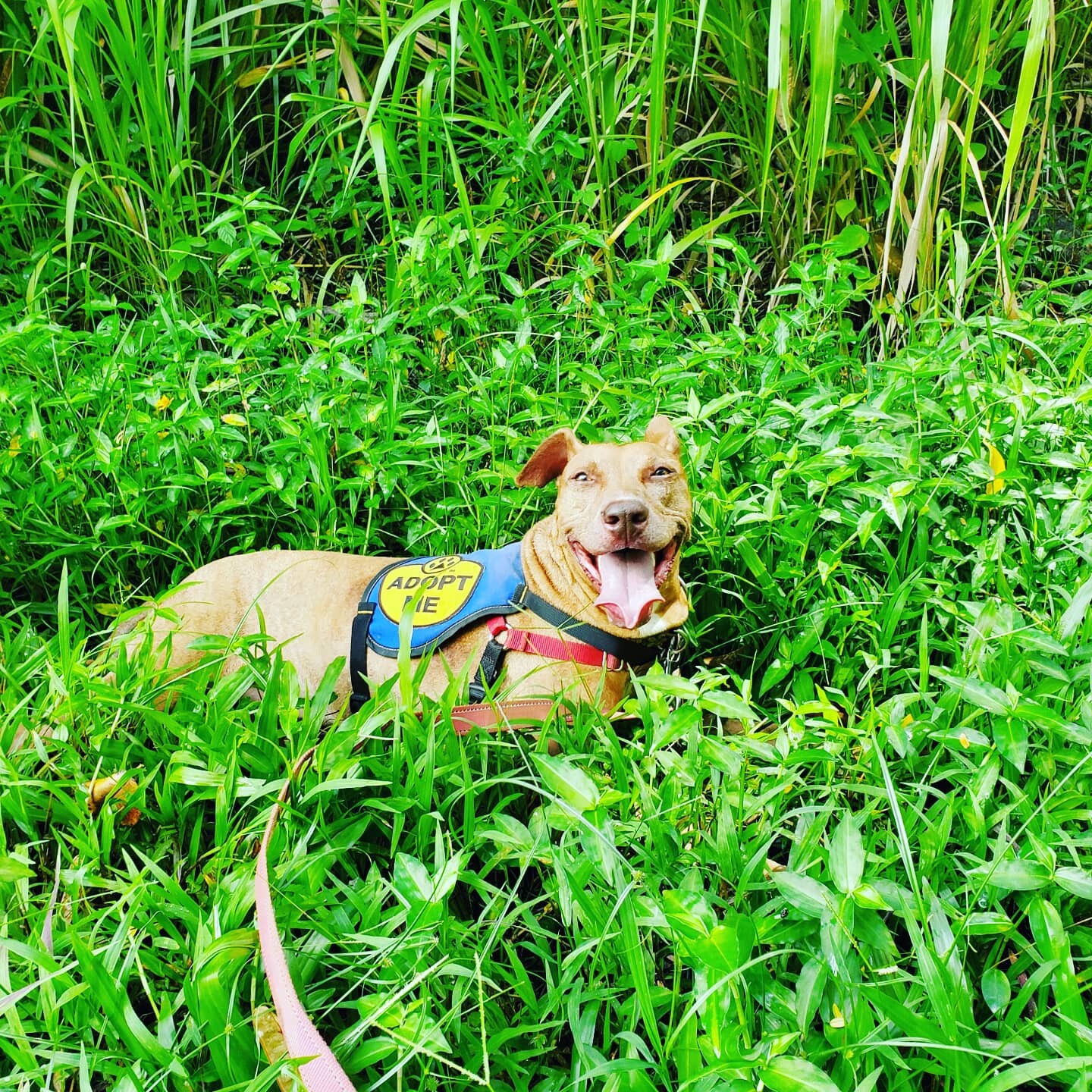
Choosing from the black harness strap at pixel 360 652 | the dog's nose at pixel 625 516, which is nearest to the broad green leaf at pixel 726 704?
the dog's nose at pixel 625 516

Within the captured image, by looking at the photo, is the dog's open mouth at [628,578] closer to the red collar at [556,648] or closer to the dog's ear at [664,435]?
the red collar at [556,648]

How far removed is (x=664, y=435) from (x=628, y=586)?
24.1 inches

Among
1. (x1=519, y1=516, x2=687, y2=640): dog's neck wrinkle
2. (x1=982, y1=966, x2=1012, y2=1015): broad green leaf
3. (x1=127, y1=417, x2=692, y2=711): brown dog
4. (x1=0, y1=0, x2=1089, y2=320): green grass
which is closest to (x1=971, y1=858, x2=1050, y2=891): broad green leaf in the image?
(x1=982, y1=966, x2=1012, y2=1015): broad green leaf

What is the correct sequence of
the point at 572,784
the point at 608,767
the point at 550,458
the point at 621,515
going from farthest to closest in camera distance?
the point at 550,458
the point at 621,515
the point at 608,767
the point at 572,784

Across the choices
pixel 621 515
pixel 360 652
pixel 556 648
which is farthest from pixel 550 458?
pixel 360 652

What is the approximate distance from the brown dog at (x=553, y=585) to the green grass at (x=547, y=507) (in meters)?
0.23

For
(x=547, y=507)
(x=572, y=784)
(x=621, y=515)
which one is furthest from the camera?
(x=547, y=507)

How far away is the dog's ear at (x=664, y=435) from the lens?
2971 millimetres

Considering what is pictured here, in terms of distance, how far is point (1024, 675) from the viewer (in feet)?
7.30

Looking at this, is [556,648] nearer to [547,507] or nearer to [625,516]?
[625,516]

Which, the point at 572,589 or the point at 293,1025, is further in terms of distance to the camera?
the point at 572,589

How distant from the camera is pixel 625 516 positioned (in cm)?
249

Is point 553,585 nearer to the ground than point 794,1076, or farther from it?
nearer to the ground

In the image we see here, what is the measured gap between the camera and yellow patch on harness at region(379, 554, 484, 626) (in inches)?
103
